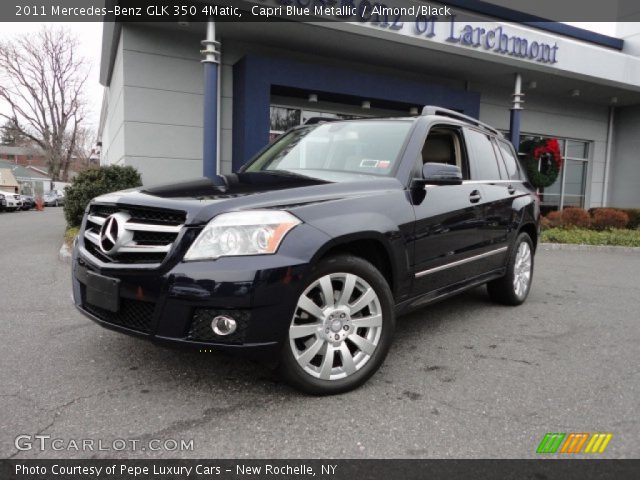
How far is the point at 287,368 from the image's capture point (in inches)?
102

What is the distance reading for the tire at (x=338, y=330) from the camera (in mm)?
2621

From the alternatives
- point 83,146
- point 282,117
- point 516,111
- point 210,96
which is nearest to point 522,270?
point 210,96

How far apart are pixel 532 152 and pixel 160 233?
14.5 metres

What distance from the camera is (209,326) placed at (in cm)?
243

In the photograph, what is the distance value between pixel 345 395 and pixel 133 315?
4.11ft

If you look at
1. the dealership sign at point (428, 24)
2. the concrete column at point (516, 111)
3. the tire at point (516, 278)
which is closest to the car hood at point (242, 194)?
the tire at point (516, 278)

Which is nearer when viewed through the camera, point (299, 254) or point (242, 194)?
point (299, 254)

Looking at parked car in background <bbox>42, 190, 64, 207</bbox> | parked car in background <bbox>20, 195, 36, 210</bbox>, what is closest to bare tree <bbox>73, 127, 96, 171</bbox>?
parked car in background <bbox>42, 190, 64, 207</bbox>

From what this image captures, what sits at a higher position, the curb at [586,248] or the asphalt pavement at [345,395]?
the curb at [586,248]

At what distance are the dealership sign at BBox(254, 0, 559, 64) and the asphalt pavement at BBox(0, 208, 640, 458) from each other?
6506 millimetres

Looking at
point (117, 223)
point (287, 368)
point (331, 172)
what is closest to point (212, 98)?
point (331, 172)

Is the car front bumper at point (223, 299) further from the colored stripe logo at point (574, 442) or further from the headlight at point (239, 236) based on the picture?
the colored stripe logo at point (574, 442)

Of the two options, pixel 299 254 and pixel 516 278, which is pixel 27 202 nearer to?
pixel 516 278

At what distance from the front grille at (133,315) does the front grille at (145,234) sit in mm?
218
